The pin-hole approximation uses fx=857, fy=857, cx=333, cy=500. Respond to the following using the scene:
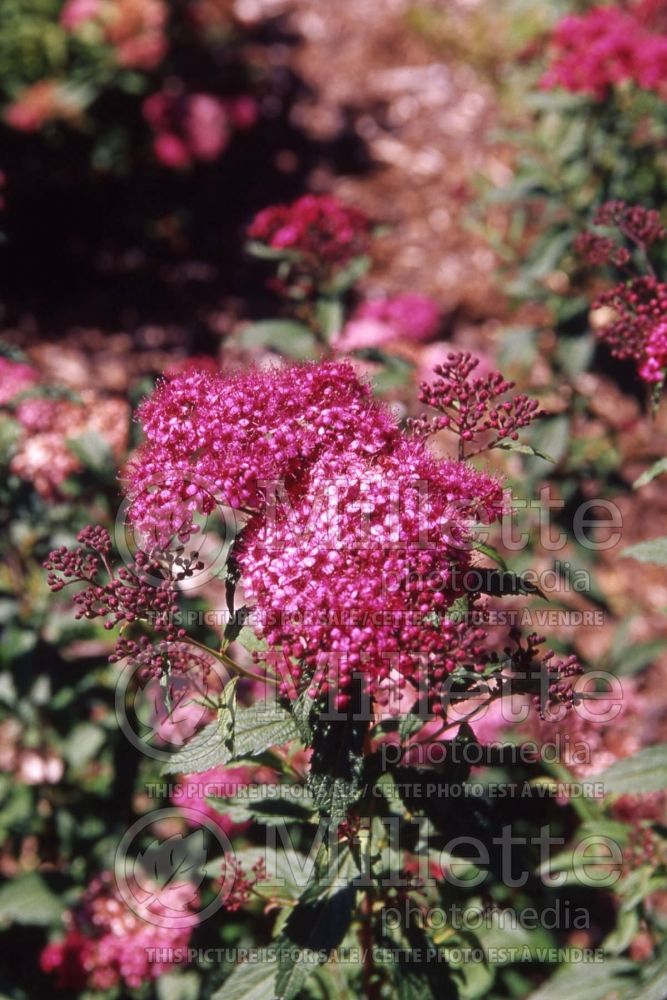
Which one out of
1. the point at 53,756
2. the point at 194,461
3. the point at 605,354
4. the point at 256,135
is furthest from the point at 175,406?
the point at 256,135

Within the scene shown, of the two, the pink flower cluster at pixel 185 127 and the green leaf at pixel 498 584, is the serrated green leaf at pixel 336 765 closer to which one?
the green leaf at pixel 498 584

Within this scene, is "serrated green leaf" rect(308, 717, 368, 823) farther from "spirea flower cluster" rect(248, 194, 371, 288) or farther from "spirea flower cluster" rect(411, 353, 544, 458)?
"spirea flower cluster" rect(248, 194, 371, 288)

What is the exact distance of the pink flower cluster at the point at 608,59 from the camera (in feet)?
11.2

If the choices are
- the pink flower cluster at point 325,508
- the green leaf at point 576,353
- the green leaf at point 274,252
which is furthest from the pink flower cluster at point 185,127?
the pink flower cluster at point 325,508

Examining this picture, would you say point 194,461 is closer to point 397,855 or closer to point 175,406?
point 175,406

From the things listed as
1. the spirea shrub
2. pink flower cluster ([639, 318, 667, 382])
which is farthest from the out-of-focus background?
the spirea shrub

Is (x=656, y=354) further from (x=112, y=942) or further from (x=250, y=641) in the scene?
(x=112, y=942)

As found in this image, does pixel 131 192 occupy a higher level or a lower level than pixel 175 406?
higher

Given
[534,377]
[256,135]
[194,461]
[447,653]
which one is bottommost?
[447,653]

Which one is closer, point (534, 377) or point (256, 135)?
point (534, 377)

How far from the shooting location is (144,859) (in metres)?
2.69

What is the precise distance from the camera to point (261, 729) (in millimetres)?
1621

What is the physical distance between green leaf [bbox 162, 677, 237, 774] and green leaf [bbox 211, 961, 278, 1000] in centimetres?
63

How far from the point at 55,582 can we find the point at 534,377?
160 inches
